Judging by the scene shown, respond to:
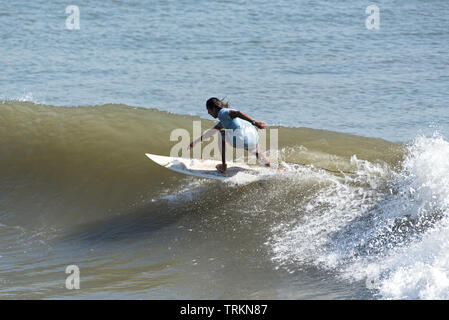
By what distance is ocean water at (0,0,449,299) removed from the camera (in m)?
6.12

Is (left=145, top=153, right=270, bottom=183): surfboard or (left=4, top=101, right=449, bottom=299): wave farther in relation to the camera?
(left=145, top=153, right=270, bottom=183): surfboard

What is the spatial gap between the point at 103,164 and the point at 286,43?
8295 mm

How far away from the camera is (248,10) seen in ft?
63.9

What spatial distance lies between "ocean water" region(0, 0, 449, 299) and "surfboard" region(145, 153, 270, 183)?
0.21 metres

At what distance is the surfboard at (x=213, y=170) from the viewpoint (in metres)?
8.10

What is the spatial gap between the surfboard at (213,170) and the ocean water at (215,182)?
0.21m

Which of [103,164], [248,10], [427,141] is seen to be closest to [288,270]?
[427,141]

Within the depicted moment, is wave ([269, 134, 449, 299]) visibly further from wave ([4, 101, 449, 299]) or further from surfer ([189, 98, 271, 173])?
surfer ([189, 98, 271, 173])

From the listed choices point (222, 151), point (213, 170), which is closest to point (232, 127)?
point (222, 151)

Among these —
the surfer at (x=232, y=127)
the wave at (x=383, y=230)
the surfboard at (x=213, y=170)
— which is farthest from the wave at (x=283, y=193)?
the surfer at (x=232, y=127)

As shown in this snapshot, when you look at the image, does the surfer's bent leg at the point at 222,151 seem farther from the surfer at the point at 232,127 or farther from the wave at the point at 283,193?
the wave at the point at 283,193

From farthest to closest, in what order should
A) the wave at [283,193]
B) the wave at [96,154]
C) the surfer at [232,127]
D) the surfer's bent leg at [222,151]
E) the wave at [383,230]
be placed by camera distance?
the wave at [96,154], the surfer's bent leg at [222,151], the surfer at [232,127], the wave at [283,193], the wave at [383,230]

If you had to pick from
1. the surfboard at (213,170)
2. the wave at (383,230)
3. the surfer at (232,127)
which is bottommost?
the wave at (383,230)

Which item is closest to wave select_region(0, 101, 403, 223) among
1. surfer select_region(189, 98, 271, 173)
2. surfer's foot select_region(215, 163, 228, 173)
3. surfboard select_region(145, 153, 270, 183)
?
surfboard select_region(145, 153, 270, 183)
